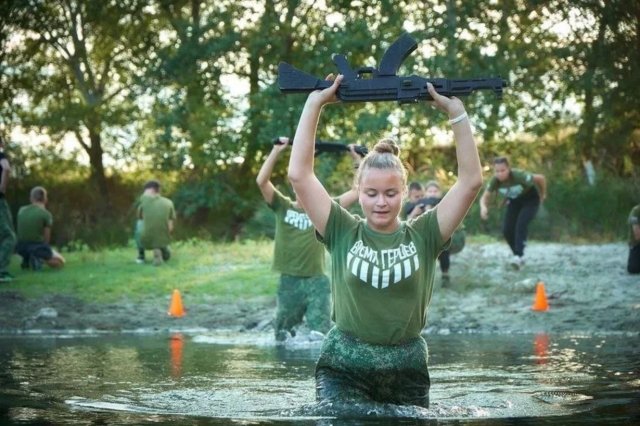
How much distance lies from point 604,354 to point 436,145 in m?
22.5

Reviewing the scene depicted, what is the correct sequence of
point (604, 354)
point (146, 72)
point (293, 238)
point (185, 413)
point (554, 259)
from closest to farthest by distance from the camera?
1. point (185, 413)
2. point (604, 354)
3. point (293, 238)
4. point (554, 259)
5. point (146, 72)

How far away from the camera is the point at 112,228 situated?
3388 cm

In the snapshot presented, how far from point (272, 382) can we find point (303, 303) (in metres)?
3.97

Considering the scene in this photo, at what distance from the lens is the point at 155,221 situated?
78.0ft

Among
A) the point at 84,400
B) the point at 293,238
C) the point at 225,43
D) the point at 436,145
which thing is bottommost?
the point at 84,400

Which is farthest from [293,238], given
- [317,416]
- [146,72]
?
[146,72]

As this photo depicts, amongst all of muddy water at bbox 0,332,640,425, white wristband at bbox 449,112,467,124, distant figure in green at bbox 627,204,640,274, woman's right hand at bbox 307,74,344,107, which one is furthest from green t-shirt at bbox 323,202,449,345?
distant figure in green at bbox 627,204,640,274

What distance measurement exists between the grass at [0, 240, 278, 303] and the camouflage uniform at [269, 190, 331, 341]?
199 inches

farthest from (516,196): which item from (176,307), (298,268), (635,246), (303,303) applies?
(298,268)

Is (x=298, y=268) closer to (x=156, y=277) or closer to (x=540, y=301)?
(x=540, y=301)

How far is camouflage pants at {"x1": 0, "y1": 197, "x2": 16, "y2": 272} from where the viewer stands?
2027cm

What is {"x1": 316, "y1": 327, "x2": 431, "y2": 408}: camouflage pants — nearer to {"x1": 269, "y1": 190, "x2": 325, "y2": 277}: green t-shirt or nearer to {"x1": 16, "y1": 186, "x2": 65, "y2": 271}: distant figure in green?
{"x1": 269, "y1": 190, "x2": 325, "y2": 277}: green t-shirt

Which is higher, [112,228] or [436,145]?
[436,145]

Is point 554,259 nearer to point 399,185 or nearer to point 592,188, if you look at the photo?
point 592,188
